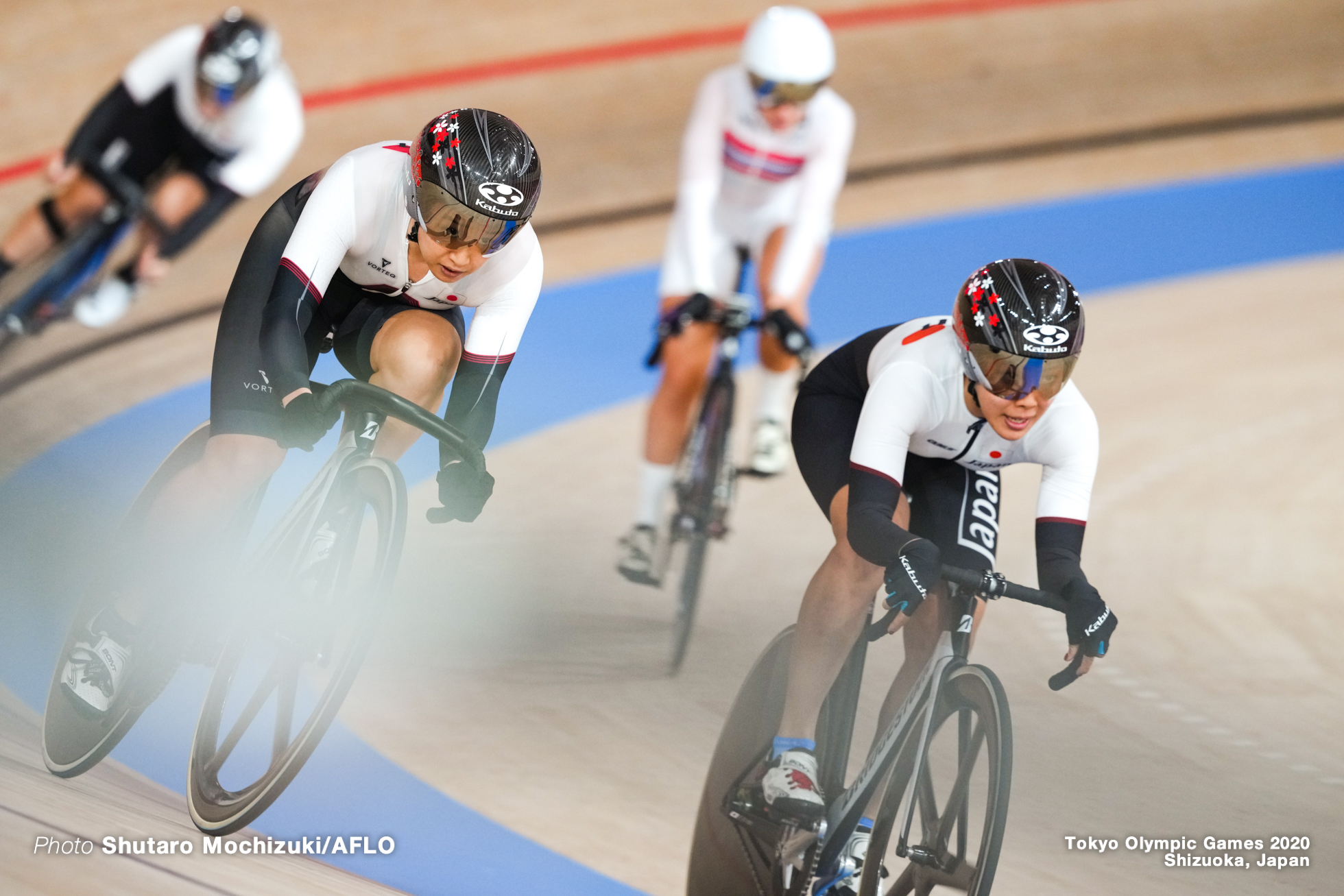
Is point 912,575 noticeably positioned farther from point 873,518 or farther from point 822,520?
point 822,520

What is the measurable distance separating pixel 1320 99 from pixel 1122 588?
18.1ft

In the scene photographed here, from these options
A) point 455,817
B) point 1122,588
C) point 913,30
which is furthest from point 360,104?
point 455,817

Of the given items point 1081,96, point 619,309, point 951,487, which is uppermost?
point 1081,96

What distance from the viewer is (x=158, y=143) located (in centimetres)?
555

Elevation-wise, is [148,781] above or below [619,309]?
below

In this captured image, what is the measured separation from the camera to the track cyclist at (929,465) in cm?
260

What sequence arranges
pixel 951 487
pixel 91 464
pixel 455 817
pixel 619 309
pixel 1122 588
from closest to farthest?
pixel 951 487 → pixel 455 817 → pixel 91 464 → pixel 1122 588 → pixel 619 309

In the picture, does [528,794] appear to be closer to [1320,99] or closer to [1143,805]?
[1143,805]

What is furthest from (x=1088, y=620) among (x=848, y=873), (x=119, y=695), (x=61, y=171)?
(x=61, y=171)

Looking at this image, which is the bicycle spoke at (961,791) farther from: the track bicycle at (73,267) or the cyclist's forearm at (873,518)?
the track bicycle at (73,267)

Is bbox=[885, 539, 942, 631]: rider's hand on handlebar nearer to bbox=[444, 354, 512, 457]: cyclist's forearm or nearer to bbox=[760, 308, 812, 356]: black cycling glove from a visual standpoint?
bbox=[444, 354, 512, 457]: cyclist's forearm

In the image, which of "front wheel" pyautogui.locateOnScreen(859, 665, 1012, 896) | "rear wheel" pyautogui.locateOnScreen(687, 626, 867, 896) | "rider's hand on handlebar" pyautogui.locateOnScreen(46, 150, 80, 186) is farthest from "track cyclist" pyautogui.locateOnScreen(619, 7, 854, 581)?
"rider's hand on handlebar" pyautogui.locateOnScreen(46, 150, 80, 186)

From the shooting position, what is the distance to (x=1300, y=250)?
805 cm

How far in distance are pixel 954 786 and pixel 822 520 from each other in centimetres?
269
